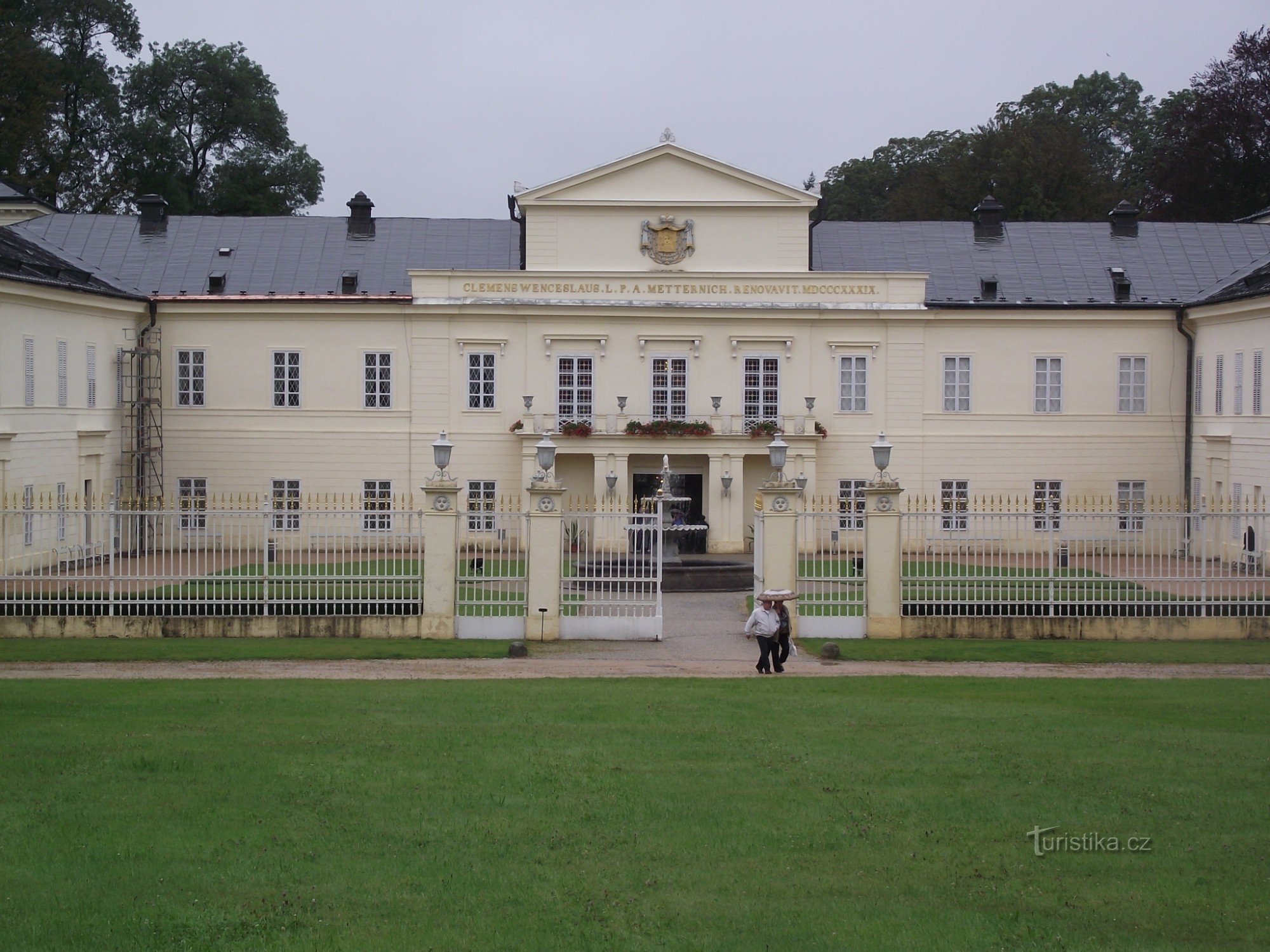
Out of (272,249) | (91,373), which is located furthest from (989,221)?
(91,373)

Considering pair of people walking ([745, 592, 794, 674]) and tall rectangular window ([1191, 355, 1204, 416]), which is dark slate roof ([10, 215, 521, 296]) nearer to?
tall rectangular window ([1191, 355, 1204, 416])

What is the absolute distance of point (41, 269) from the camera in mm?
30609

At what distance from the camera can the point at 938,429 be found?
35.2 m

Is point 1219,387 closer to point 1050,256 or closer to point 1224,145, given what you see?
point 1050,256

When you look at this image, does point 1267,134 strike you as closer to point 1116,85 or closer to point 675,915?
point 1116,85

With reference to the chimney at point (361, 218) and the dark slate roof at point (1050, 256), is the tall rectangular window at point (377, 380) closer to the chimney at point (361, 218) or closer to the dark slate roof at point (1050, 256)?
the chimney at point (361, 218)

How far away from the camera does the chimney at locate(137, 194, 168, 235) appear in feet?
122

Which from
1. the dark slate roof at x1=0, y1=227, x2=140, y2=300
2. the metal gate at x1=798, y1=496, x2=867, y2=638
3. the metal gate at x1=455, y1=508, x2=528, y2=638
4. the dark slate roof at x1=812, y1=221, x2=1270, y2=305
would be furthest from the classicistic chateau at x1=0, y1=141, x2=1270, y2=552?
the metal gate at x1=455, y1=508, x2=528, y2=638

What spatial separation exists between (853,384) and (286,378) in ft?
47.2

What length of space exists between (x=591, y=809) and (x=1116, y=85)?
74.2 metres

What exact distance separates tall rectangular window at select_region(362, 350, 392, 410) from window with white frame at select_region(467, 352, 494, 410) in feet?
6.56

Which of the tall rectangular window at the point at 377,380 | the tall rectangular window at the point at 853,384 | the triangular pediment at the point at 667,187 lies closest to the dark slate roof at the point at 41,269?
the tall rectangular window at the point at 377,380

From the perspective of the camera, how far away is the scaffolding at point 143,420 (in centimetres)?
3400

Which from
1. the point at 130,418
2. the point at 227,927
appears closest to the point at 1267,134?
the point at 130,418
